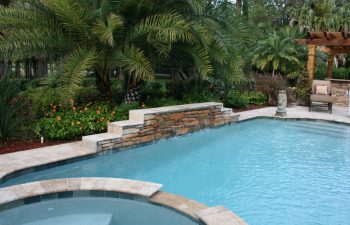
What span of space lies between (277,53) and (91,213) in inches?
649

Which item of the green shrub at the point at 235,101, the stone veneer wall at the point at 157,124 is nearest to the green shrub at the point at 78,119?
the stone veneer wall at the point at 157,124

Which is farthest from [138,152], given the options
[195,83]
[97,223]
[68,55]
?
[195,83]

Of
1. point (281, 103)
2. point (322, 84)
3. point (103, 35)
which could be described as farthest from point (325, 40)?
point (103, 35)

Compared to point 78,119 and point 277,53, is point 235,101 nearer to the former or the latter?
point 78,119

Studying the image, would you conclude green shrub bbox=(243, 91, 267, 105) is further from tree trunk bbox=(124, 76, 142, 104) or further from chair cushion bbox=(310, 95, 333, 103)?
tree trunk bbox=(124, 76, 142, 104)

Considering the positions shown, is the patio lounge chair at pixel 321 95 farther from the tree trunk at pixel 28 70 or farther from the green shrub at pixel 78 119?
the tree trunk at pixel 28 70

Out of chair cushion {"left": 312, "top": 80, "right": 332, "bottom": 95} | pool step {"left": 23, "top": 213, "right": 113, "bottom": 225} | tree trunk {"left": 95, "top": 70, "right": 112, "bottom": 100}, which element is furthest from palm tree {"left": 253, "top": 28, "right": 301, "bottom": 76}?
pool step {"left": 23, "top": 213, "right": 113, "bottom": 225}

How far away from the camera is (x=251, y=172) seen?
264 inches

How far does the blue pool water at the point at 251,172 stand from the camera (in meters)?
5.19

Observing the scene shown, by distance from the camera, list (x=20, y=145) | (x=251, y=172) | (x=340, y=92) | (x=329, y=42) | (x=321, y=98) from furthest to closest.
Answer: (x=340, y=92) → (x=329, y=42) → (x=321, y=98) → (x=20, y=145) → (x=251, y=172)

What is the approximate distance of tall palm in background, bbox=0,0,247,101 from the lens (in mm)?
7543

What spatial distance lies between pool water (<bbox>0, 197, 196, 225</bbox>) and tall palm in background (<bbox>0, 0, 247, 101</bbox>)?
284cm

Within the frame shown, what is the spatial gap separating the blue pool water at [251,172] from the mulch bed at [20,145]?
1.08m

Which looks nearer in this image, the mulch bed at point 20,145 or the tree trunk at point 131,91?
the mulch bed at point 20,145
